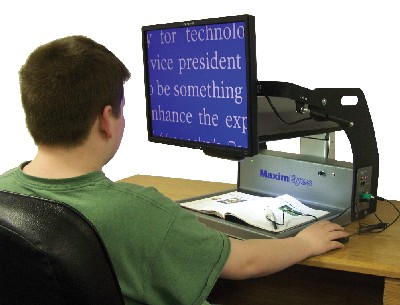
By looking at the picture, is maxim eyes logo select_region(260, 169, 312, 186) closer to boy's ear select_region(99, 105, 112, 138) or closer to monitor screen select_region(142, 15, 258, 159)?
monitor screen select_region(142, 15, 258, 159)

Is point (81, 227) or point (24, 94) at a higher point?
point (24, 94)

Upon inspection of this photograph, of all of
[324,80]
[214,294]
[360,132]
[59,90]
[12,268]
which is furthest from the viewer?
[324,80]

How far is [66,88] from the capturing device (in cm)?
104

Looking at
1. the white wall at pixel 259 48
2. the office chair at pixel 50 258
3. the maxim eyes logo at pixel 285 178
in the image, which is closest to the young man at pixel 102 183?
the office chair at pixel 50 258

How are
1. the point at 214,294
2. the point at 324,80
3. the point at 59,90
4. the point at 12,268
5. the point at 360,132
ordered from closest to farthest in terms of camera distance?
1. the point at 12,268
2. the point at 59,90
3. the point at 360,132
4. the point at 214,294
5. the point at 324,80

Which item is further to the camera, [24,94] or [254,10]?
[254,10]

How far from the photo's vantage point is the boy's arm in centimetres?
120

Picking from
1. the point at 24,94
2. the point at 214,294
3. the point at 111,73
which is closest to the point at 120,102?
the point at 111,73

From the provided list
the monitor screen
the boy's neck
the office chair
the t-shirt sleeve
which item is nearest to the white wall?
the monitor screen

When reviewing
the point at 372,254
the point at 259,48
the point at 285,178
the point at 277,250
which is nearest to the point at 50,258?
the point at 277,250

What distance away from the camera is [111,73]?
1096 mm

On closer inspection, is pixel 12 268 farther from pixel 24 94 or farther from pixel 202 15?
pixel 202 15

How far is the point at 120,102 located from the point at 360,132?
77 cm

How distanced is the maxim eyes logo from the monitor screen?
23cm
